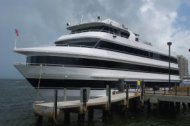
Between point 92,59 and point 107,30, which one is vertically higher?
point 107,30

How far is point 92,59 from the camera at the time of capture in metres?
20.9

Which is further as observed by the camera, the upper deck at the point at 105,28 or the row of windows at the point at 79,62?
the upper deck at the point at 105,28

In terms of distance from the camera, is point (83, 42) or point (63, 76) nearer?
point (63, 76)

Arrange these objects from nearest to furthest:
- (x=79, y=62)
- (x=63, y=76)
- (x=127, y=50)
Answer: (x=63, y=76)
(x=79, y=62)
(x=127, y=50)

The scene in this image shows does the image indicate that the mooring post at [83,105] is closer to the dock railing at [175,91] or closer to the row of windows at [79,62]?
the row of windows at [79,62]

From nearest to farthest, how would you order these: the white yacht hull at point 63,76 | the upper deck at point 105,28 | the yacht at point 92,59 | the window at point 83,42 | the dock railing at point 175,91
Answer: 1. the white yacht hull at point 63,76
2. the yacht at point 92,59
3. the dock railing at point 175,91
4. the window at point 83,42
5. the upper deck at point 105,28

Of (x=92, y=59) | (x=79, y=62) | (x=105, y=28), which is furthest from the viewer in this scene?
(x=105, y=28)

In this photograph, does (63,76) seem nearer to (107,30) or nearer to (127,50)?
(107,30)

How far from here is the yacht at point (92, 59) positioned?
19391 millimetres

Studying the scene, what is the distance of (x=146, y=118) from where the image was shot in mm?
19766

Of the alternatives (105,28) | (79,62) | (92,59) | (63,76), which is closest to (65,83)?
(63,76)

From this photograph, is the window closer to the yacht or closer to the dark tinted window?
the yacht

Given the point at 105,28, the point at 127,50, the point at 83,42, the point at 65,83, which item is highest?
the point at 105,28

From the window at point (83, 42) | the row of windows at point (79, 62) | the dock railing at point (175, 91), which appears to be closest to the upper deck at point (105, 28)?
the window at point (83, 42)
